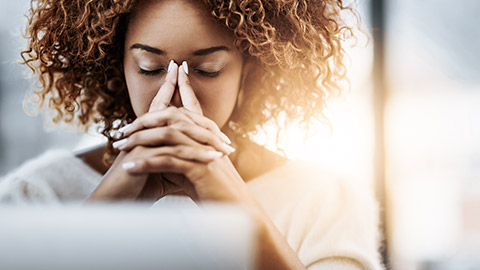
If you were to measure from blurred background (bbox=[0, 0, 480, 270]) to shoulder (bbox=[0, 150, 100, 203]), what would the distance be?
1.0 inches

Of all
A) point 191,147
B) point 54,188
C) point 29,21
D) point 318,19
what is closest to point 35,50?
point 29,21

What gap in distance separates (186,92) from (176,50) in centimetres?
6

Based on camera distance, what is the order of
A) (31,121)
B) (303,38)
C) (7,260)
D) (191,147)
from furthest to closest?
1. (31,121)
2. (303,38)
3. (191,147)
4. (7,260)

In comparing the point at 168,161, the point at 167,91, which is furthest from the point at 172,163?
the point at 167,91

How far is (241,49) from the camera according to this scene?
71 cm

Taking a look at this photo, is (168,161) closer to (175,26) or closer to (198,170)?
(198,170)

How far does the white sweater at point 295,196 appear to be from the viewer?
754 mm

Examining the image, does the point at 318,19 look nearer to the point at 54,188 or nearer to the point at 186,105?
the point at 186,105

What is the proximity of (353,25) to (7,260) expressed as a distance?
0.66 m

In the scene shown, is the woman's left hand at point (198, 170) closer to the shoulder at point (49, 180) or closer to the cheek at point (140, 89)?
the cheek at point (140, 89)

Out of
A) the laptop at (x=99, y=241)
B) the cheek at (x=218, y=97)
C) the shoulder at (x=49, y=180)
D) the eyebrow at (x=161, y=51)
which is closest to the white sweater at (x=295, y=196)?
the shoulder at (x=49, y=180)

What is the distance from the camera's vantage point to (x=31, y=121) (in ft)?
2.78

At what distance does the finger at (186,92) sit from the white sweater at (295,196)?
0.65 ft

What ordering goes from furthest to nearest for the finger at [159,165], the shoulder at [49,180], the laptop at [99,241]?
the shoulder at [49,180]
the finger at [159,165]
the laptop at [99,241]
